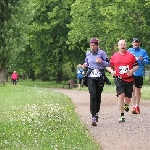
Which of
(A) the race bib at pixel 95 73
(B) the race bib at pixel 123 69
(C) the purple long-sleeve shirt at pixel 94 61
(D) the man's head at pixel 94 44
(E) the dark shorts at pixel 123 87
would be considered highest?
(D) the man's head at pixel 94 44

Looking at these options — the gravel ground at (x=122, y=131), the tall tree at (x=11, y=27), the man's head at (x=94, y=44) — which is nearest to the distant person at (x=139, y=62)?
the gravel ground at (x=122, y=131)

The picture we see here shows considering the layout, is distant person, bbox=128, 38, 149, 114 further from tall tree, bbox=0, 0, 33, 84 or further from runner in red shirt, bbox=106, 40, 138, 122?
tall tree, bbox=0, 0, 33, 84

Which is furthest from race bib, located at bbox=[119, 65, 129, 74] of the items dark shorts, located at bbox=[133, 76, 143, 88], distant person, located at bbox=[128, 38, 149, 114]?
dark shorts, located at bbox=[133, 76, 143, 88]

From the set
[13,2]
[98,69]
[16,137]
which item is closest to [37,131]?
[16,137]

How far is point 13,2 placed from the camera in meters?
34.3

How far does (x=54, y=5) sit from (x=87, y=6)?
840cm

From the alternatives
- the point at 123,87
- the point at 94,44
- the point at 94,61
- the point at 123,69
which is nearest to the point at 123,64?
the point at 123,69

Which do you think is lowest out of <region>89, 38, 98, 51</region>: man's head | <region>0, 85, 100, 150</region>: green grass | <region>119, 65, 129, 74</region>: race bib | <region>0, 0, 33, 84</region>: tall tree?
<region>0, 85, 100, 150</region>: green grass

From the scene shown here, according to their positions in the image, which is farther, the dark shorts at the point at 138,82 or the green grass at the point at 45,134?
the dark shorts at the point at 138,82

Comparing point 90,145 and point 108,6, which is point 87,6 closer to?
point 108,6

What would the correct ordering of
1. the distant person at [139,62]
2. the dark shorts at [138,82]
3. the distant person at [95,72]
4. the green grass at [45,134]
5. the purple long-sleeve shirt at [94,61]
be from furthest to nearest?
the dark shorts at [138,82], the distant person at [139,62], the purple long-sleeve shirt at [94,61], the distant person at [95,72], the green grass at [45,134]

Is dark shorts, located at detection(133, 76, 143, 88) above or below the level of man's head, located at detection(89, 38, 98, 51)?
below

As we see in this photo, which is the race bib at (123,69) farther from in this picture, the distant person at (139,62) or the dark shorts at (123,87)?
the distant person at (139,62)

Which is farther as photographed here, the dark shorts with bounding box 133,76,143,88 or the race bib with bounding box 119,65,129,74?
the dark shorts with bounding box 133,76,143,88
